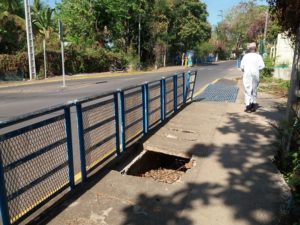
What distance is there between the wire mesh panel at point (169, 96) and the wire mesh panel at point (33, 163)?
4.43m

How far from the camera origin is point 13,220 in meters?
3.05

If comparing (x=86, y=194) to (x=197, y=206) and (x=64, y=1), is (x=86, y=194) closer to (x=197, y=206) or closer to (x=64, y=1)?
(x=197, y=206)

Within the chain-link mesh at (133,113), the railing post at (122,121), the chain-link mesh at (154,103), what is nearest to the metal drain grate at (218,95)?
the chain-link mesh at (154,103)

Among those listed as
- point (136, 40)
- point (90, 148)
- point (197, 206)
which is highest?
point (136, 40)

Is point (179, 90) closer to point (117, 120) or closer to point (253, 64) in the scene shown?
point (253, 64)

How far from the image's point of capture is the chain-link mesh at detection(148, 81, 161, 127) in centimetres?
670

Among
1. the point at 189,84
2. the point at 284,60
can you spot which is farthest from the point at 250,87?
the point at 284,60

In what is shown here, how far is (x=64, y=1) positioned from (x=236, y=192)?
3368 cm

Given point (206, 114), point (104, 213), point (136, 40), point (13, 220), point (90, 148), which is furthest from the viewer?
point (136, 40)

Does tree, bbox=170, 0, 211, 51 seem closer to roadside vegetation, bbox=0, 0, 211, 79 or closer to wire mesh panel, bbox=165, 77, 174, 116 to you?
roadside vegetation, bbox=0, 0, 211, 79

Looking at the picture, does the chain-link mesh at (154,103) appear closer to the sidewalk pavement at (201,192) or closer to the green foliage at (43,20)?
the sidewalk pavement at (201,192)

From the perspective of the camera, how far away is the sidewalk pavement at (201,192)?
3504 mm

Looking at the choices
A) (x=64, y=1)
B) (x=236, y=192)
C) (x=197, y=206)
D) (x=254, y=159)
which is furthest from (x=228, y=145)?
(x=64, y=1)

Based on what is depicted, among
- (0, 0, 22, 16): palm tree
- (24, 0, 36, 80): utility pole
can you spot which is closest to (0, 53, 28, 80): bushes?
(24, 0, 36, 80): utility pole
